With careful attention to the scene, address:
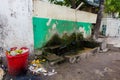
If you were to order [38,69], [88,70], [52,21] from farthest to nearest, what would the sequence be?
[52,21], [88,70], [38,69]

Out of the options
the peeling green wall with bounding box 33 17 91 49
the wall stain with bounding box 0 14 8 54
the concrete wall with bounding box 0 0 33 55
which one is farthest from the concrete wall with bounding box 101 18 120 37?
the wall stain with bounding box 0 14 8 54

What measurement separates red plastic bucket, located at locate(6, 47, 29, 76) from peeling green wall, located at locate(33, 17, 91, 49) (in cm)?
136

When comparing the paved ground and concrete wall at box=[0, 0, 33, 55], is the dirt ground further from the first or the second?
concrete wall at box=[0, 0, 33, 55]

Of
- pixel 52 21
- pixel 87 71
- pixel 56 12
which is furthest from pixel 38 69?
pixel 56 12

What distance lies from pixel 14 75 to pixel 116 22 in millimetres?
11793

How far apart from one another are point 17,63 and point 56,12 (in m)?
3.08

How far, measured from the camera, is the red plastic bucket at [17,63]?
4.15 meters

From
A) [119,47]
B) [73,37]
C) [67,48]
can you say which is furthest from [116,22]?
[67,48]

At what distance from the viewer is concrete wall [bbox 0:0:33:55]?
187 inches

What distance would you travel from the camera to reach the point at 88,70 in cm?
518

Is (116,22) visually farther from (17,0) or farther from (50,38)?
(17,0)

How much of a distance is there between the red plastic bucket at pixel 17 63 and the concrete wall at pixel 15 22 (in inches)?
33.3

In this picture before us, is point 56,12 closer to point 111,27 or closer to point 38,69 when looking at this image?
point 38,69

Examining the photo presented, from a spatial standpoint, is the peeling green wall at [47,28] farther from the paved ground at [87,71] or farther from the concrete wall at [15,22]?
the paved ground at [87,71]
